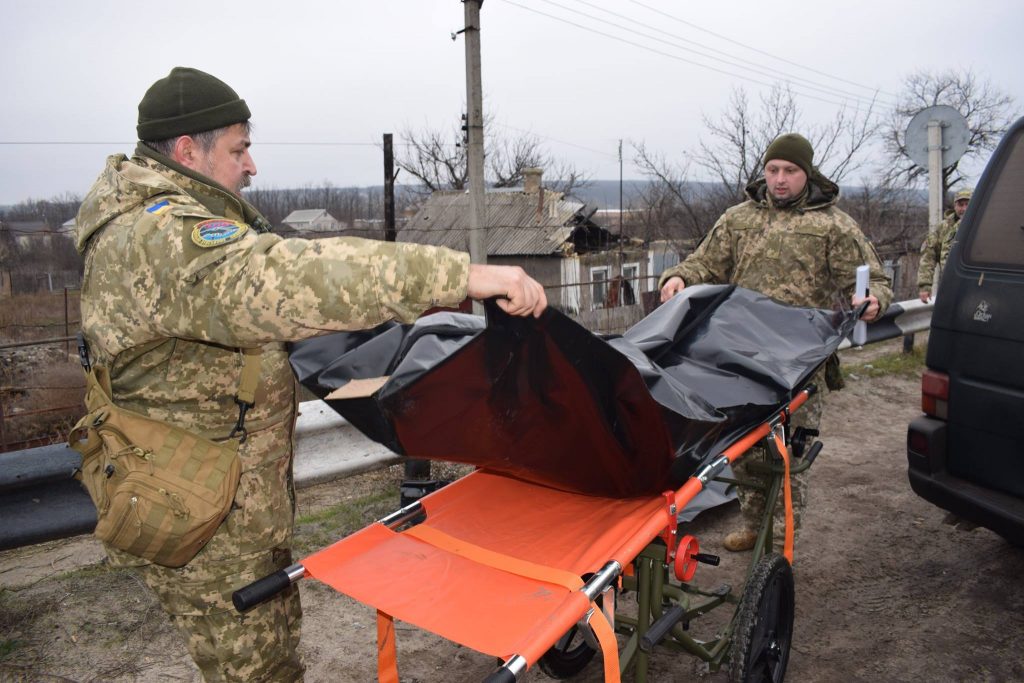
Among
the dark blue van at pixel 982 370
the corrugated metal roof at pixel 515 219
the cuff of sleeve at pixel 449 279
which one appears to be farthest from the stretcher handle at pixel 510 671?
the corrugated metal roof at pixel 515 219

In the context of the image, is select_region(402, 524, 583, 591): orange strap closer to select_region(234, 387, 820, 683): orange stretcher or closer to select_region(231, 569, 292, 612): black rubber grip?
select_region(234, 387, 820, 683): orange stretcher

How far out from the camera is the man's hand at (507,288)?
1836 millimetres

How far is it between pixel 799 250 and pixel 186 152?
316 centimetres

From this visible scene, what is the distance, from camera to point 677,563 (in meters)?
2.32

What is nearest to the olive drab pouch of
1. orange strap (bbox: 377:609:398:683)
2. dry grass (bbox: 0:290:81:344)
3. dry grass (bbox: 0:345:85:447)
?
orange strap (bbox: 377:609:398:683)

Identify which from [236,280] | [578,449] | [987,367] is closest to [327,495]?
[578,449]

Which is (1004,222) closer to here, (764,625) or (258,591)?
(764,625)

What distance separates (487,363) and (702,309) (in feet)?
4.14

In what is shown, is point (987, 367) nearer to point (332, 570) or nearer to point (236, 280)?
point (332, 570)

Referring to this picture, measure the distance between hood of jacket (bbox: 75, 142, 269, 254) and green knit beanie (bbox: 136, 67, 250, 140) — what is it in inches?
2.9

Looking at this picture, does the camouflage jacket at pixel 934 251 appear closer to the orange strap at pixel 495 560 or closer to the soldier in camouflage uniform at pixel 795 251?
the soldier in camouflage uniform at pixel 795 251

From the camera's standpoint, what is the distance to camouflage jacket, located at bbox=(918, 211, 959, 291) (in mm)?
8609

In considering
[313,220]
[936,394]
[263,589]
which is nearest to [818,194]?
[936,394]

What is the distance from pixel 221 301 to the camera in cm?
174
